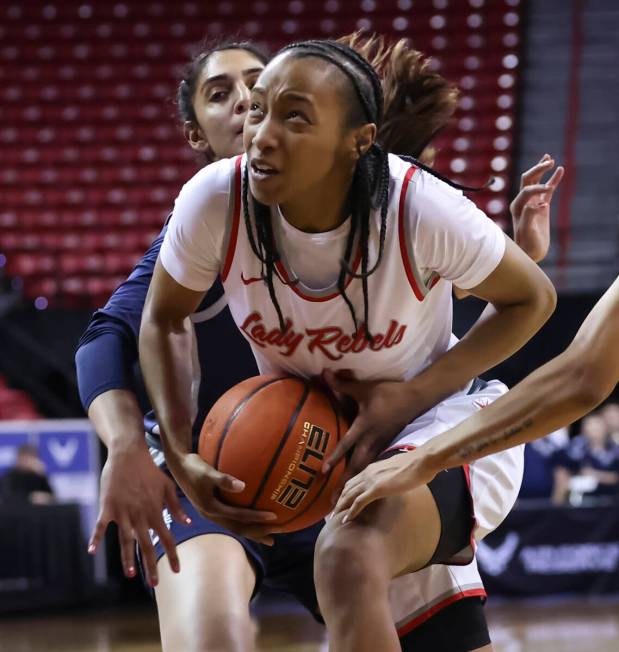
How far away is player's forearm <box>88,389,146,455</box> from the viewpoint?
240cm

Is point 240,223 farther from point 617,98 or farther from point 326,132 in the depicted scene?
point 617,98

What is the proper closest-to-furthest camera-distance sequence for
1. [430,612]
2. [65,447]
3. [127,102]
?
[430,612] < [65,447] < [127,102]

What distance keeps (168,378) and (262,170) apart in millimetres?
517

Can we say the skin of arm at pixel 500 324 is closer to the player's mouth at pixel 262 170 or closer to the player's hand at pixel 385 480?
the player's hand at pixel 385 480

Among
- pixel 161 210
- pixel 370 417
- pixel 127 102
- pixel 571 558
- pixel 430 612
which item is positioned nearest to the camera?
pixel 370 417

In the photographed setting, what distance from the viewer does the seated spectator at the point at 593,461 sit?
26.3 feet

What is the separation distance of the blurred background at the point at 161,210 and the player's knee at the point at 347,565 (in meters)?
4.62

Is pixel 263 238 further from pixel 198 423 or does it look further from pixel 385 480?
pixel 198 423

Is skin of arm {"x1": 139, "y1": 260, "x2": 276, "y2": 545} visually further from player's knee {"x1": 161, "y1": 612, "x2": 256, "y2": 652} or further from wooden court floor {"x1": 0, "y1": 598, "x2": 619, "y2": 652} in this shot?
wooden court floor {"x1": 0, "y1": 598, "x2": 619, "y2": 652}

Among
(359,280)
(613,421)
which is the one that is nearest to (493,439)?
(359,280)

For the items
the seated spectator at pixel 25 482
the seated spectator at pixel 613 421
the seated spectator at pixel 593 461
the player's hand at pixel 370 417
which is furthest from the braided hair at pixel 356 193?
the seated spectator at pixel 613 421

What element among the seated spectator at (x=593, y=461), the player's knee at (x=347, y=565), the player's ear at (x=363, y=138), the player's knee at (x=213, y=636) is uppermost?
the player's ear at (x=363, y=138)

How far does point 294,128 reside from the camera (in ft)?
7.23

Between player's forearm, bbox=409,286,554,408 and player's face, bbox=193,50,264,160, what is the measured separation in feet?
2.79
